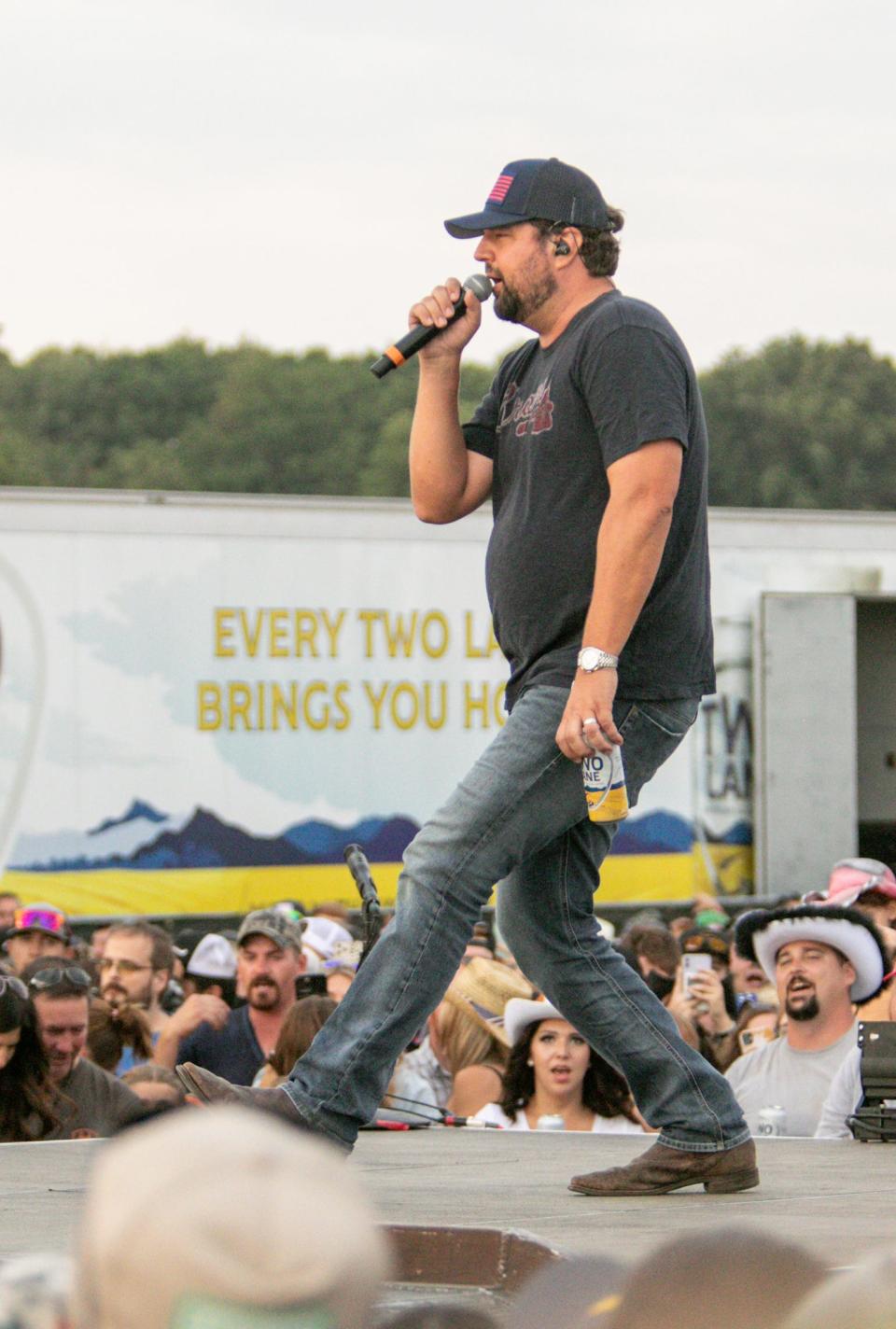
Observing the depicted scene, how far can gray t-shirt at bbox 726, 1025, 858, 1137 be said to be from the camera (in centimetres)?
665

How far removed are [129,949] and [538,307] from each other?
6.52m

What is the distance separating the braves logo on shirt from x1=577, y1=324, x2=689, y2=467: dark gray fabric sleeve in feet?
0.28

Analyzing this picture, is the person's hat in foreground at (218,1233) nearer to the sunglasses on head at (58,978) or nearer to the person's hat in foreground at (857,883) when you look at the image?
the sunglasses on head at (58,978)

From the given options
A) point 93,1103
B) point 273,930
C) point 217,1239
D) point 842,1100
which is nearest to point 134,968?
point 273,930

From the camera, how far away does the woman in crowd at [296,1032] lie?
23.7ft

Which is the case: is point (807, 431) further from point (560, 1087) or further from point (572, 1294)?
point (572, 1294)

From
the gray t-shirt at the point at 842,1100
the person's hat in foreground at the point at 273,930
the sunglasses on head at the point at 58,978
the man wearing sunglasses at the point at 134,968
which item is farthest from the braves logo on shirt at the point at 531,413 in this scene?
the man wearing sunglasses at the point at 134,968

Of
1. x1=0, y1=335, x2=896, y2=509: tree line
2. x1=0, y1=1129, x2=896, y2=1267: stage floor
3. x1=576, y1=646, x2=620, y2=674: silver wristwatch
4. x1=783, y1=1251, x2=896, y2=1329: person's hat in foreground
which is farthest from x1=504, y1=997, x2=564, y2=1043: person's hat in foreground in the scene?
x1=0, y1=335, x2=896, y2=509: tree line

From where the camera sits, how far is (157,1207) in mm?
1569

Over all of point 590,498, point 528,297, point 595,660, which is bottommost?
point 595,660

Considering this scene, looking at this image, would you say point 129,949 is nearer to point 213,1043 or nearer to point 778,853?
point 213,1043

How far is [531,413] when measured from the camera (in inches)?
160

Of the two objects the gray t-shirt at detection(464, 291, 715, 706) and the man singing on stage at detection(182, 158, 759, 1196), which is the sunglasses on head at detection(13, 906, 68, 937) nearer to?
the man singing on stage at detection(182, 158, 759, 1196)

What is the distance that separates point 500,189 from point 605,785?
114cm
